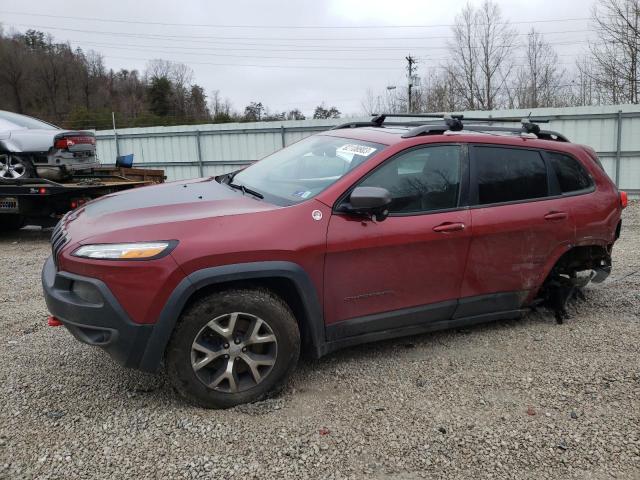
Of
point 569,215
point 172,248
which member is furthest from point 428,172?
point 172,248

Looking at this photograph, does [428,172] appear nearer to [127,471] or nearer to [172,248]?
[172,248]

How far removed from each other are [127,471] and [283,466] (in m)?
0.74

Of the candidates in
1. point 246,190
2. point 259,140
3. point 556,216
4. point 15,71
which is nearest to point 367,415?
point 246,190

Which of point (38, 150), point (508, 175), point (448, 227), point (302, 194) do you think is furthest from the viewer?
point (38, 150)

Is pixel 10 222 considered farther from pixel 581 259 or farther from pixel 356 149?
pixel 581 259

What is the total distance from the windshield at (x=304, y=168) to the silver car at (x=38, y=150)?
526 centimetres

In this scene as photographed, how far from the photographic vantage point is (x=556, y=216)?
403 centimetres

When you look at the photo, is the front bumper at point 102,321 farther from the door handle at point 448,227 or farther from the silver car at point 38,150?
the silver car at point 38,150

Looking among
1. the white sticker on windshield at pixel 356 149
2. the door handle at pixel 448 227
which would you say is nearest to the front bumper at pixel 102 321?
the white sticker on windshield at pixel 356 149

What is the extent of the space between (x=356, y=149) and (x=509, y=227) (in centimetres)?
123

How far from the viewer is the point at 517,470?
2.60m

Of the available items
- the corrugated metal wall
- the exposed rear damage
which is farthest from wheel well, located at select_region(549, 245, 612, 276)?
the corrugated metal wall

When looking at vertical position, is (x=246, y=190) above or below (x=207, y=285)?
above

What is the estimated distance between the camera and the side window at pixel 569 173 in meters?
4.16
